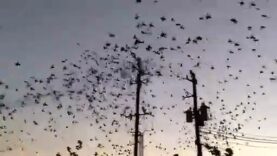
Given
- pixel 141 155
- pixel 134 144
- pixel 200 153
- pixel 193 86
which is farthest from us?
pixel 141 155

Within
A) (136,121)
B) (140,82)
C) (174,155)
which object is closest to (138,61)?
(140,82)

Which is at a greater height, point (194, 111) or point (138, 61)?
point (138, 61)

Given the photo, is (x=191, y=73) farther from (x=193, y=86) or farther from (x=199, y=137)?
(x=199, y=137)

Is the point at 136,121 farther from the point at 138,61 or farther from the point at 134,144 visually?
the point at 138,61

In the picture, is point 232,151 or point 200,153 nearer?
point 200,153

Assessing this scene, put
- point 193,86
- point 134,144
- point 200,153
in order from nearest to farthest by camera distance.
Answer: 1. point 200,153
2. point 193,86
3. point 134,144

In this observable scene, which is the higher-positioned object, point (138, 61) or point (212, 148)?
point (138, 61)

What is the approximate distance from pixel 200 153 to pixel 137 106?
6.97 m

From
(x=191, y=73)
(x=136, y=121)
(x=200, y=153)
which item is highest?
(x=191, y=73)

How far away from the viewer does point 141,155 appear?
40000 mm

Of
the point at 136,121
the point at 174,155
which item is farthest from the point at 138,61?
the point at 174,155

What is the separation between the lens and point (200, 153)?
1224 inches

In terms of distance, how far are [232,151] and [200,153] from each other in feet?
23.3

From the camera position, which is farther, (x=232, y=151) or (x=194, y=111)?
(x=232, y=151)
